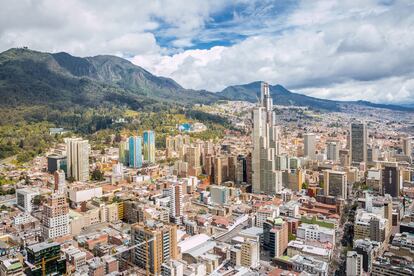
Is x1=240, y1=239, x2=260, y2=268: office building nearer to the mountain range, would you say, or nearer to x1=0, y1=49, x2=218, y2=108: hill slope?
the mountain range

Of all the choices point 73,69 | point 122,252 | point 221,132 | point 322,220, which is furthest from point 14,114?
point 73,69

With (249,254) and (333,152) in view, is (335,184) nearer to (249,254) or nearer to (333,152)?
(249,254)

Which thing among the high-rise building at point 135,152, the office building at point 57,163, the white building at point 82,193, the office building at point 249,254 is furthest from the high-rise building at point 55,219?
the high-rise building at point 135,152

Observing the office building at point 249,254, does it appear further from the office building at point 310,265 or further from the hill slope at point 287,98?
the hill slope at point 287,98

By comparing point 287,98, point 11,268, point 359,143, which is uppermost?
point 287,98

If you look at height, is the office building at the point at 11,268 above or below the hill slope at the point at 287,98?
below

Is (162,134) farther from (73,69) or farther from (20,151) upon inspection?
(73,69)

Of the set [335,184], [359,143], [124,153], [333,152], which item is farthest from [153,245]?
[359,143]
